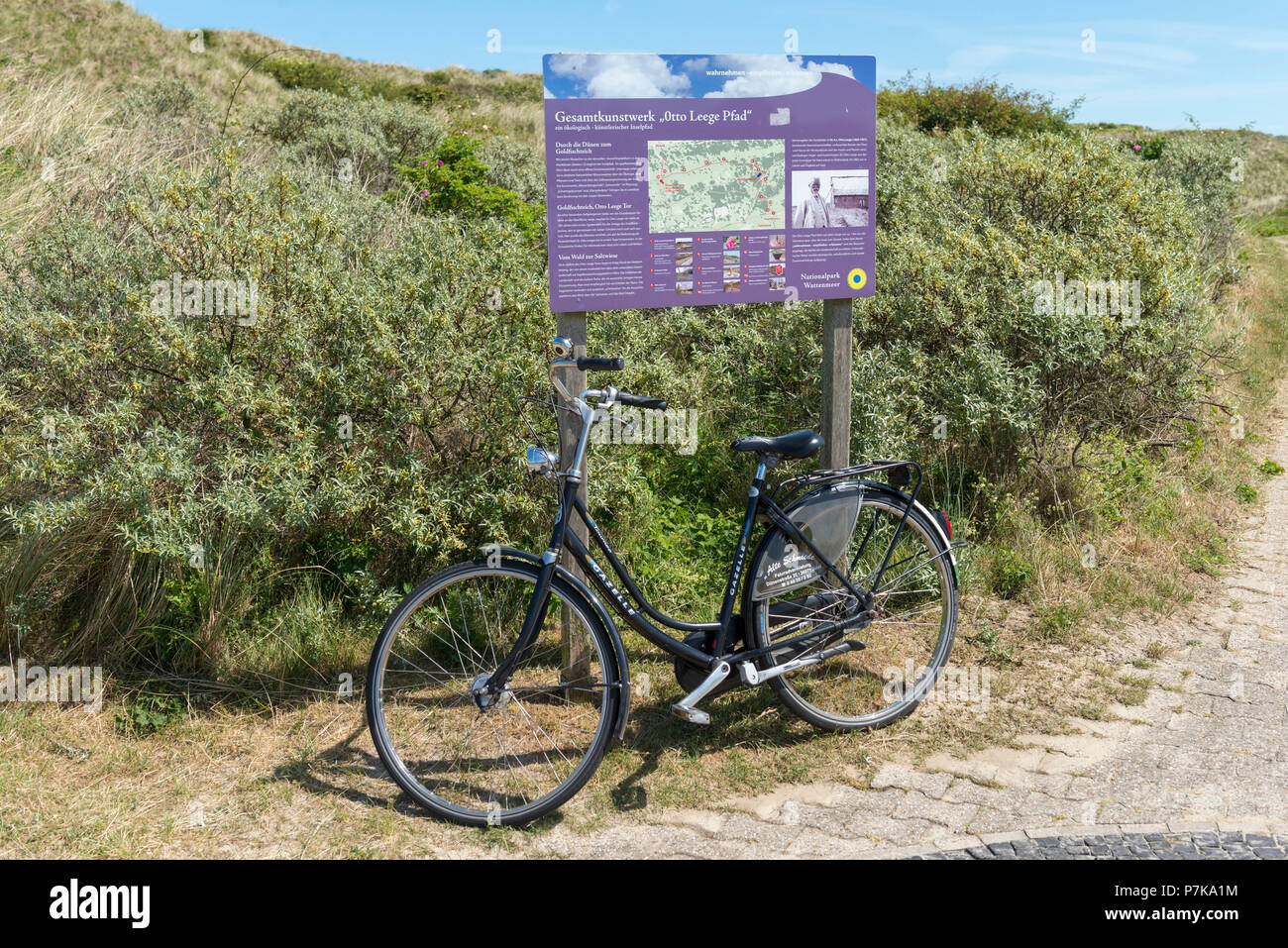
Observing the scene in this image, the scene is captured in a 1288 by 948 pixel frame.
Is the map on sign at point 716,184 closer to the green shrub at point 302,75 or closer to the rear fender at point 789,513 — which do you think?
the rear fender at point 789,513

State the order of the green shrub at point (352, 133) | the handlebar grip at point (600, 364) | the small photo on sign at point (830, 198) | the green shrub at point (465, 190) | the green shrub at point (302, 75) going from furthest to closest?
the green shrub at point (302, 75) → the green shrub at point (352, 133) → the green shrub at point (465, 190) → the small photo on sign at point (830, 198) → the handlebar grip at point (600, 364)

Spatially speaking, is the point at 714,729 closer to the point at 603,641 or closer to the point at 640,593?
the point at 640,593

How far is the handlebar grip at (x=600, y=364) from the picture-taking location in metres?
3.44

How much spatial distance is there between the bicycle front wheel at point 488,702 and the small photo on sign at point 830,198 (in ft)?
6.57

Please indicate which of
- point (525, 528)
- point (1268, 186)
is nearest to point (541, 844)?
point (525, 528)

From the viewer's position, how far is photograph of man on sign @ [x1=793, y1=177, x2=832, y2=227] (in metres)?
4.28

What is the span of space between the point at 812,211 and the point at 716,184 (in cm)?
48

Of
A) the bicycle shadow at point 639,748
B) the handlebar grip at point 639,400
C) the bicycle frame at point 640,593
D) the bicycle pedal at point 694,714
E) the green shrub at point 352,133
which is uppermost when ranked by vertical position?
the green shrub at point 352,133

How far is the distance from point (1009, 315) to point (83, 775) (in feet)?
17.2

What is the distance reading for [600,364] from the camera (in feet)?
11.6

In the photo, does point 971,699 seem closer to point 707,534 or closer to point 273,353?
point 707,534

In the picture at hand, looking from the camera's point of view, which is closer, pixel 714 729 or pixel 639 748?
pixel 639 748

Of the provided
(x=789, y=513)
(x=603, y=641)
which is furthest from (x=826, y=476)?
(x=603, y=641)

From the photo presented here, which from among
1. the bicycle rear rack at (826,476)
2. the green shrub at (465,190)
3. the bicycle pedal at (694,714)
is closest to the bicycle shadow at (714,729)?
the bicycle pedal at (694,714)
